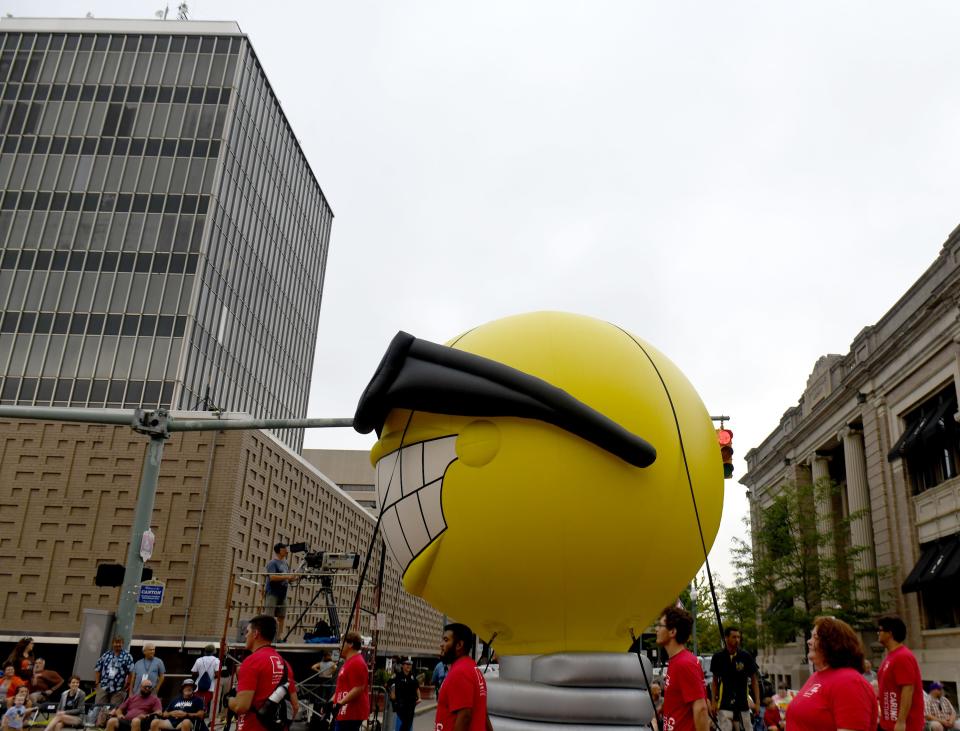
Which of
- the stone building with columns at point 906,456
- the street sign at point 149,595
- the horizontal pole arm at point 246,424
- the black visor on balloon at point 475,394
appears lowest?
the street sign at point 149,595

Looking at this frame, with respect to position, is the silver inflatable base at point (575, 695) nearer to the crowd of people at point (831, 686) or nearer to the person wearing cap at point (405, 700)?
the crowd of people at point (831, 686)

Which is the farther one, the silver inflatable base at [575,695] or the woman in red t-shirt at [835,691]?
the silver inflatable base at [575,695]

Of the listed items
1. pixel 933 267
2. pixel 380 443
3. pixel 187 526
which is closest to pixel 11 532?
pixel 187 526

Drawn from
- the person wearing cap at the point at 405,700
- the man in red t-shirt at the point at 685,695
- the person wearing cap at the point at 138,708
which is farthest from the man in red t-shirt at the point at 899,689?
the person wearing cap at the point at 138,708

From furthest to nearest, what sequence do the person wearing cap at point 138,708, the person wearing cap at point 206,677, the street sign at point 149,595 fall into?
the person wearing cap at point 206,677, the street sign at point 149,595, the person wearing cap at point 138,708

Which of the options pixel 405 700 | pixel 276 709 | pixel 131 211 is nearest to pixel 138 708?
pixel 405 700

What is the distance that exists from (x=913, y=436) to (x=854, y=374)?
597 cm

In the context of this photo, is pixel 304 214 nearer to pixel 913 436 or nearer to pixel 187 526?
pixel 187 526

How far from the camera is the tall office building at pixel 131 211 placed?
144 ft

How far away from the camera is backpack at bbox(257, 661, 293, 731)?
5.66 metres

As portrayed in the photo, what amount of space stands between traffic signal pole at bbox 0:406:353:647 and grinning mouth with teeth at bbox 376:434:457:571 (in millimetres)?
7029

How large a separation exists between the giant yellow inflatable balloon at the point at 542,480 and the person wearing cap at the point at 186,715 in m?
7.31

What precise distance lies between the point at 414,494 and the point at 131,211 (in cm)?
4651

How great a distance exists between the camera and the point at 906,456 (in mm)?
27016
